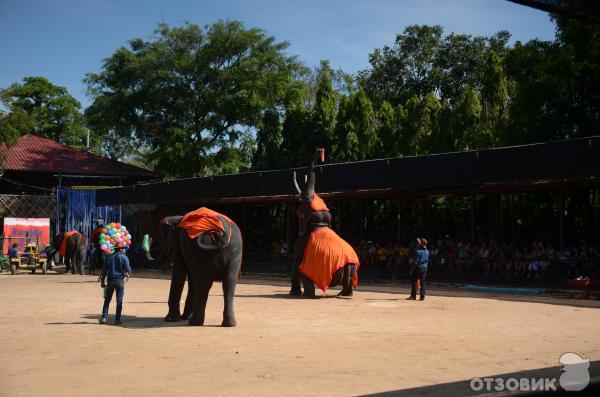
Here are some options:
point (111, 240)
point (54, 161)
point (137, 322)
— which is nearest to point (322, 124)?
point (54, 161)

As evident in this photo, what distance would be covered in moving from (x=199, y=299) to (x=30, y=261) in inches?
780

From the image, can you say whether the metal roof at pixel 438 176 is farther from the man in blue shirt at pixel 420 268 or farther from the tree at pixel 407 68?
the tree at pixel 407 68

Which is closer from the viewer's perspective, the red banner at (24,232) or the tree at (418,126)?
the red banner at (24,232)

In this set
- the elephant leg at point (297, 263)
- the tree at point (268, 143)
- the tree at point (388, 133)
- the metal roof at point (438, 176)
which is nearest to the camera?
the elephant leg at point (297, 263)

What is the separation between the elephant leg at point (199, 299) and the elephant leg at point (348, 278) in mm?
5734

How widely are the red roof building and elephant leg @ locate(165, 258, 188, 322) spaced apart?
91.4 feet

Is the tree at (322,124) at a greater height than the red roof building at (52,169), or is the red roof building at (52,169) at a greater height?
the tree at (322,124)

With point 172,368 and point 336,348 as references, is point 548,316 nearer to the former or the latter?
point 336,348

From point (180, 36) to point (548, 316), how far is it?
33.3m

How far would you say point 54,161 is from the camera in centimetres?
3972

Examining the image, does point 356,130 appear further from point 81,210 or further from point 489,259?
point 489,259

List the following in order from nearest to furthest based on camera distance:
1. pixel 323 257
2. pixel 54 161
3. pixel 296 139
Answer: pixel 323 257 < pixel 296 139 < pixel 54 161

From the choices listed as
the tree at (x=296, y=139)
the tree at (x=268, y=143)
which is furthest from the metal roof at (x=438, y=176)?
the tree at (x=268, y=143)

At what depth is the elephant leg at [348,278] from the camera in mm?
16578
